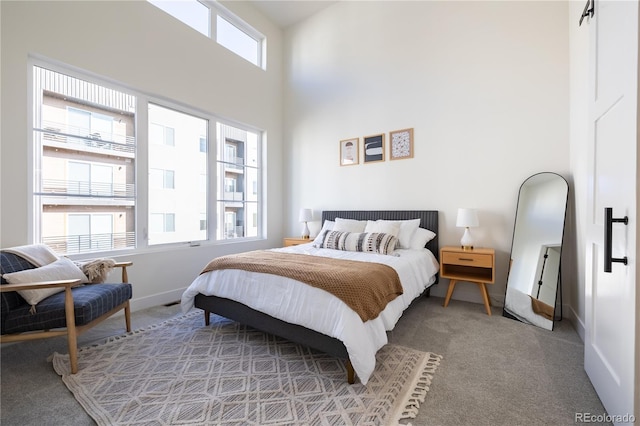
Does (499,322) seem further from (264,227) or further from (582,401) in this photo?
(264,227)

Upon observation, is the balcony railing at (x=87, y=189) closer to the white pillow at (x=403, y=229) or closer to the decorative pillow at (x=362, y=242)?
the decorative pillow at (x=362, y=242)

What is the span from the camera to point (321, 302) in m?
1.88

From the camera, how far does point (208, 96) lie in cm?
390

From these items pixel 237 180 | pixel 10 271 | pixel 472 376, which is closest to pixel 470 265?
pixel 472 376

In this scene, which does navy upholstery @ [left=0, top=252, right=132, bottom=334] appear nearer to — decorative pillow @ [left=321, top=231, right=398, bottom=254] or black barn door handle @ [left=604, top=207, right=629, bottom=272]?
decorative pillow @ [left=321, top=231, right=398, bottom=254]

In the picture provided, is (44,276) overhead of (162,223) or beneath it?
beneath

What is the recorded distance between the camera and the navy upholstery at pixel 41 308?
186 cm

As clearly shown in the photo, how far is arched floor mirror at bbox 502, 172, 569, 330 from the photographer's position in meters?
2.71

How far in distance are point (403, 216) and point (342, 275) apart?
2107mm

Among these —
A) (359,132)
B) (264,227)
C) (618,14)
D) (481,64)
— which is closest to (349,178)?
(359,132)

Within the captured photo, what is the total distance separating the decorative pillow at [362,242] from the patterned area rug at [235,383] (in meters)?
1.15

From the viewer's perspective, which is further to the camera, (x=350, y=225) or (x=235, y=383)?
(x=350, y=225)

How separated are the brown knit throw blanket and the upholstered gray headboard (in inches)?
58.8

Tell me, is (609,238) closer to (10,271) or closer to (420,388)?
(420,388)
